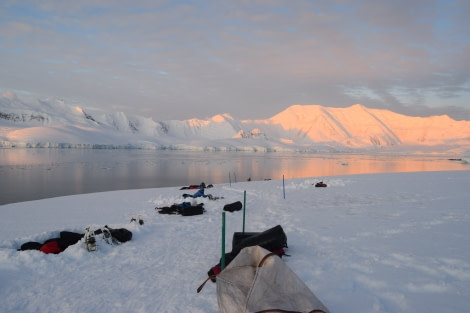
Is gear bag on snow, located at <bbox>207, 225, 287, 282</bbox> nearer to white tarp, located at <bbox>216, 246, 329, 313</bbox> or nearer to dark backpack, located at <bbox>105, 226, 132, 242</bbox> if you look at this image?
white tarp, located at <bbox>216, 246, 329, 313</bbox>

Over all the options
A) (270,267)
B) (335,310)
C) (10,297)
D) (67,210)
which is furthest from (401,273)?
(67,210)

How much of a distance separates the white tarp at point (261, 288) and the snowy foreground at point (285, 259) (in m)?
0.68

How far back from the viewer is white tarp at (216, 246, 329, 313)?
10.5 feet

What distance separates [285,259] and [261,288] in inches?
104

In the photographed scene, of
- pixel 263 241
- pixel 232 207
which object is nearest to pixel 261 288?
pixel 263 241

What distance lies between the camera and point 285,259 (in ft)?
19.2

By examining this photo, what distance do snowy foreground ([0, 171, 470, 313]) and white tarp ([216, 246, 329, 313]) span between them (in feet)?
2.24

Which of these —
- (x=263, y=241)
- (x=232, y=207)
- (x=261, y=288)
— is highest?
(x=261, y=288)

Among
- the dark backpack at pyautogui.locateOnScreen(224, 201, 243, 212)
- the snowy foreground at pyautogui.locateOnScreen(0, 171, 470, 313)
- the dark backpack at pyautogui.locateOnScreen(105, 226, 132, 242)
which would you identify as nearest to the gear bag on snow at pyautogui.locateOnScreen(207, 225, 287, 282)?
the snowy foreground at pyautogui.locateOnScreen(0, 171, 470, 313)

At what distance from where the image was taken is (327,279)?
16.1ft

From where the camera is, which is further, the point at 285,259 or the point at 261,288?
the point at 285,259

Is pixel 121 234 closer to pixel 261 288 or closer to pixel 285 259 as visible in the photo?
pixel 285 259

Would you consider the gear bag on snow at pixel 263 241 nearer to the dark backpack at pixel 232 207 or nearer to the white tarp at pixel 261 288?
the white tarp at pixel 261 288

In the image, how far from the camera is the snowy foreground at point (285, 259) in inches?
169
